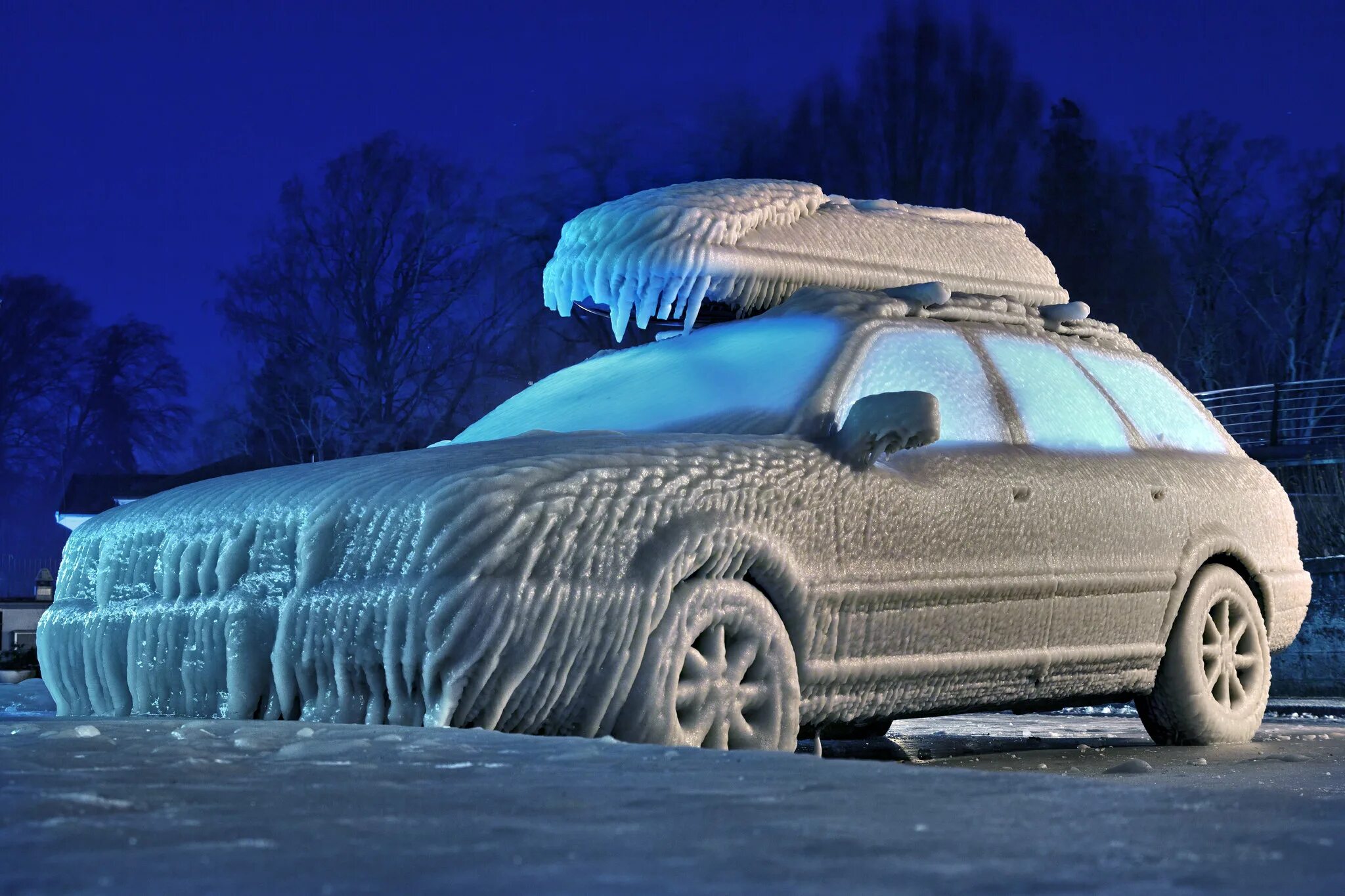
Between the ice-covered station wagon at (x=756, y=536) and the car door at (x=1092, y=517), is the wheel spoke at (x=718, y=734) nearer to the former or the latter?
the ice-covered station wagon at (x=756, y=536)

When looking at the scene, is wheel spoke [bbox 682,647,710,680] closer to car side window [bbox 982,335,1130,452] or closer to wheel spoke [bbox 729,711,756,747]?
wheel spoke [bbox 729,711,756,747]

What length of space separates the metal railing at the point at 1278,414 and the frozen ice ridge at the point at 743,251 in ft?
32.7

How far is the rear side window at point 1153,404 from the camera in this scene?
604 centimetres

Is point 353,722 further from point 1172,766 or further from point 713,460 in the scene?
point 1172,766

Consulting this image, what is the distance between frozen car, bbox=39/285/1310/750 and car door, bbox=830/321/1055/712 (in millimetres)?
11

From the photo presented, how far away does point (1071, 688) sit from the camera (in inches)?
214

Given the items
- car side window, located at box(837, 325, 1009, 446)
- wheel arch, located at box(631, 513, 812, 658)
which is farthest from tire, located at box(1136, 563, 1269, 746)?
wheel arch, located at box(631, 513, 812, 658)

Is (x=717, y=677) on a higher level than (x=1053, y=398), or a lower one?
lower

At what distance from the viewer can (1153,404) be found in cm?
623

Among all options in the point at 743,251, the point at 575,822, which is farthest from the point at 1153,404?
the point at 575,822

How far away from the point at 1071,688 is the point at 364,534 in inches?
106

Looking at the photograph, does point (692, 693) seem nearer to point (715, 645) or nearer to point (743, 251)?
point (715, 645)

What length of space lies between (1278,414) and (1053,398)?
16539 mm

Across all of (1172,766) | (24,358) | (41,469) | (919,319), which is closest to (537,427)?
(919,319)
